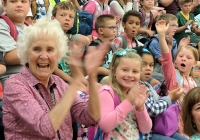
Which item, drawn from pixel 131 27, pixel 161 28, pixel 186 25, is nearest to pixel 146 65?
pixel 161 28

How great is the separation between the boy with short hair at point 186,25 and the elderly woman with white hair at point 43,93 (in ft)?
15.5

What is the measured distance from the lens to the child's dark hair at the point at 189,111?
289 cm

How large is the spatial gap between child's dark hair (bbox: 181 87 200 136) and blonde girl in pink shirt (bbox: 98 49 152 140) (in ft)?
0.87

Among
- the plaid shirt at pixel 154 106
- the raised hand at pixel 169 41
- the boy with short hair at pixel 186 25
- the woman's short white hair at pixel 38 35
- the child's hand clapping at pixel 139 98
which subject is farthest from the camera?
the boy with short hair at pixel 186 25

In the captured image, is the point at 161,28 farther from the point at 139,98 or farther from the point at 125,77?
the point at 139,98

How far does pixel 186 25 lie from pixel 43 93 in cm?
502

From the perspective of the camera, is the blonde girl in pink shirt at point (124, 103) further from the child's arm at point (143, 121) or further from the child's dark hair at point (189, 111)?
the child's dark hair at point (189, 111)

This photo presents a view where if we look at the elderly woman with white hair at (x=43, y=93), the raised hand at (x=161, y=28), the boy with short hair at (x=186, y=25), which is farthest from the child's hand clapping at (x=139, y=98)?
the boy with short hair at (x=186, y=25)

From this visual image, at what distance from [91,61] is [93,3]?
3580 mm

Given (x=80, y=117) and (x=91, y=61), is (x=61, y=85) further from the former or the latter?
(x=91, y=61)

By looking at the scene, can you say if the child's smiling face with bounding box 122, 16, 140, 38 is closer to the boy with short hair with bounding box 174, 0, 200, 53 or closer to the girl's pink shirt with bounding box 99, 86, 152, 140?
the boy with short hair with bounding box 174, 0, 200, 53

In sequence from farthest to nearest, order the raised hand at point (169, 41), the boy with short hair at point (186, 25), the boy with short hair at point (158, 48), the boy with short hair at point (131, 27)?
1. the boy with short hair at point (186, 25)
2. the raised hand at point (169, 41)
3. the boy with short hair at point (131, 27)
4. the boy with short hair at point (158, 48)

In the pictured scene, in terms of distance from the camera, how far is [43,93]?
2.40 meters

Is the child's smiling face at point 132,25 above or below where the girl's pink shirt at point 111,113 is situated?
above
